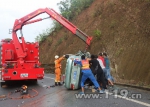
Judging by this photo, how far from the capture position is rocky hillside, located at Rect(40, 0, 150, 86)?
12.4 metres

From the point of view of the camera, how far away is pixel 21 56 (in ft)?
43.9

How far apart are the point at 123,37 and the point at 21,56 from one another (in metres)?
7.11

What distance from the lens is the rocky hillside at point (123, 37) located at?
488 inches

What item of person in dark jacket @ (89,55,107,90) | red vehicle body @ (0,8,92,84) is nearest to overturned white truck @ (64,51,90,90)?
person in dark jacket @ (89,55,107,90)

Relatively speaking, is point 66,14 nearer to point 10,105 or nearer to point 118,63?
point 118,63

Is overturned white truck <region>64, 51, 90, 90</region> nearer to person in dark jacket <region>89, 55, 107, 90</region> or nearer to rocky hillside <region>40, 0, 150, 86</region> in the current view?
person in dark jacket <region>89, 55, 107, 90</region>

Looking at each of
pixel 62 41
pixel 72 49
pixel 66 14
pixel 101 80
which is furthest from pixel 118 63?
pixel 66 14

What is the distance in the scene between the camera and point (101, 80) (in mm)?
10359

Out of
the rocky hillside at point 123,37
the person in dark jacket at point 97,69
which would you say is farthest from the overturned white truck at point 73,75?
the rocky hillside at point 123,37

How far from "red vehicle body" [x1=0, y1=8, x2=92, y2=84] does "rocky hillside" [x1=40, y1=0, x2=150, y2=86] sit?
105 inches

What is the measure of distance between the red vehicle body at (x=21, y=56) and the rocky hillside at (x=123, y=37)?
2670 millimetres

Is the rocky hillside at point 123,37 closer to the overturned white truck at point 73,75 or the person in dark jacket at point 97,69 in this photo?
the person in dark jacket at point 97,69

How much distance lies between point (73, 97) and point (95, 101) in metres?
1.08

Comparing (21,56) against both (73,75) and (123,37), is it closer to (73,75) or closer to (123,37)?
(73,75)
